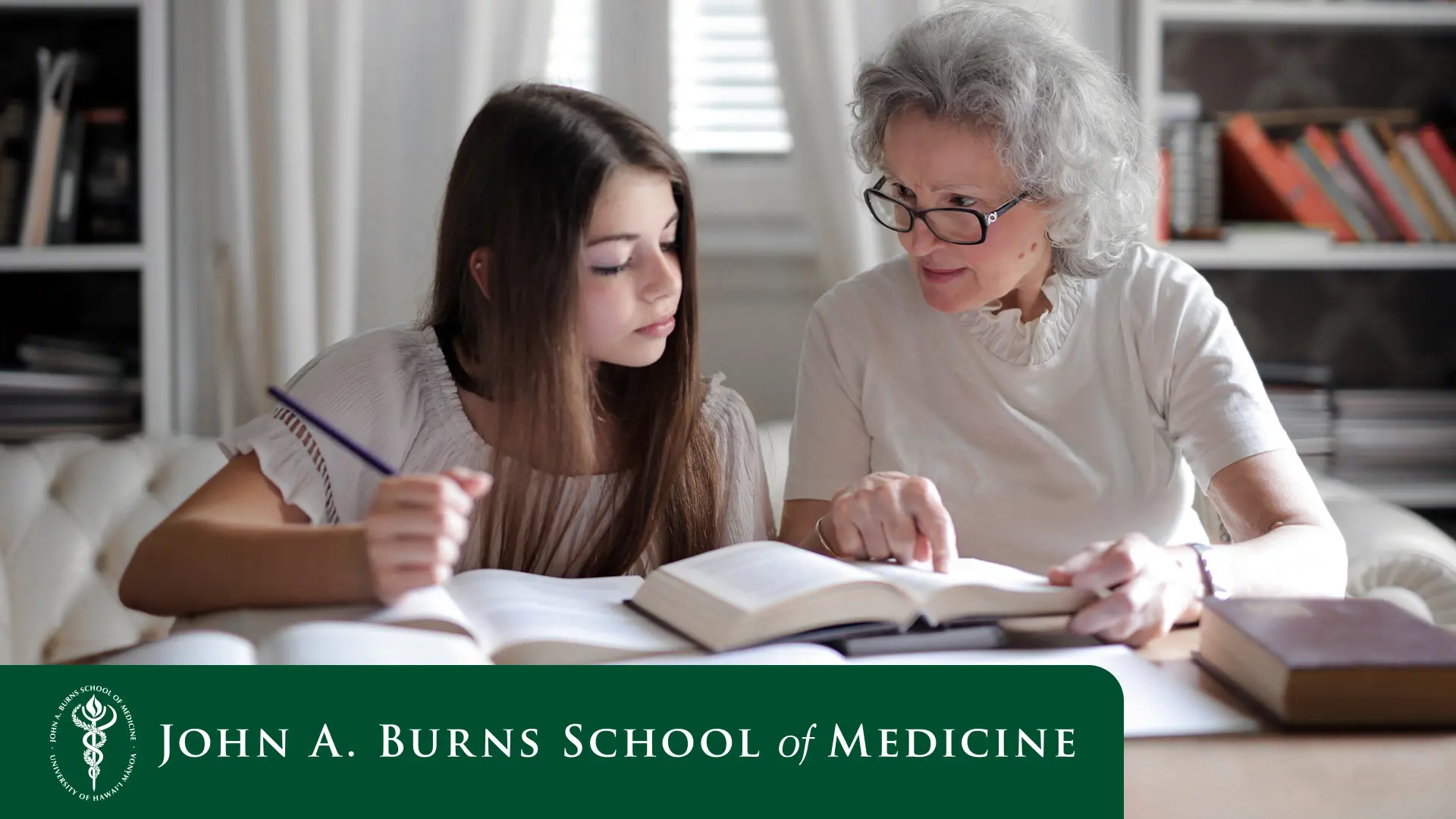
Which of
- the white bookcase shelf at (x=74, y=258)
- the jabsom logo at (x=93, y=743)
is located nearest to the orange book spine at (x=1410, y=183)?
the white bookcase shelf at (x=74, y=258)

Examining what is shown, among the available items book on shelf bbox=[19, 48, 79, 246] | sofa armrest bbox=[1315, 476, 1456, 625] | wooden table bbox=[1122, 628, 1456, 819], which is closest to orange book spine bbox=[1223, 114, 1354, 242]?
sofa armrest bbox=[1315, 476, 1456, 625]

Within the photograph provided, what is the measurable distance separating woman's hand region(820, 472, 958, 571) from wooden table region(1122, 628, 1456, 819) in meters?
0.30

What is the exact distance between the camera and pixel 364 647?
0.79 metres

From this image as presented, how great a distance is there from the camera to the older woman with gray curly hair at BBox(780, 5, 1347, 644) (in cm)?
134

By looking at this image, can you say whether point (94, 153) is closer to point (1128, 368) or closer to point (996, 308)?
point (996, 308)

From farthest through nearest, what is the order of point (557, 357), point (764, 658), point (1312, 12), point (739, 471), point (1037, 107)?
point (1312, 12)
point (739, 471)
point (1037, 107)
point (557, 357)
point (764, 658)

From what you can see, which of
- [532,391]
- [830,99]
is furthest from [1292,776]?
[830,99]

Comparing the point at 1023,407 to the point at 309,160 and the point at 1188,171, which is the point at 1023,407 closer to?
the point at 1188,171

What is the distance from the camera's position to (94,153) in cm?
219

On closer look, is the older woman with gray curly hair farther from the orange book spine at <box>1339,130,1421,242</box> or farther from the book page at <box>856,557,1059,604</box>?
the orange book spine at <box>1339,130,1421,242</box>

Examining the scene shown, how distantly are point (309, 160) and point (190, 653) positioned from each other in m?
1.60

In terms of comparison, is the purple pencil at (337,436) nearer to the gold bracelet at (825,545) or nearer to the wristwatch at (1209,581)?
the gold bracelet at (825,545)

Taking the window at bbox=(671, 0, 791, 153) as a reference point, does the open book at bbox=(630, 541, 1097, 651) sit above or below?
below

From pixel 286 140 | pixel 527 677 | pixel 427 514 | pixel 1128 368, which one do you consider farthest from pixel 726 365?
pixel 527 677
